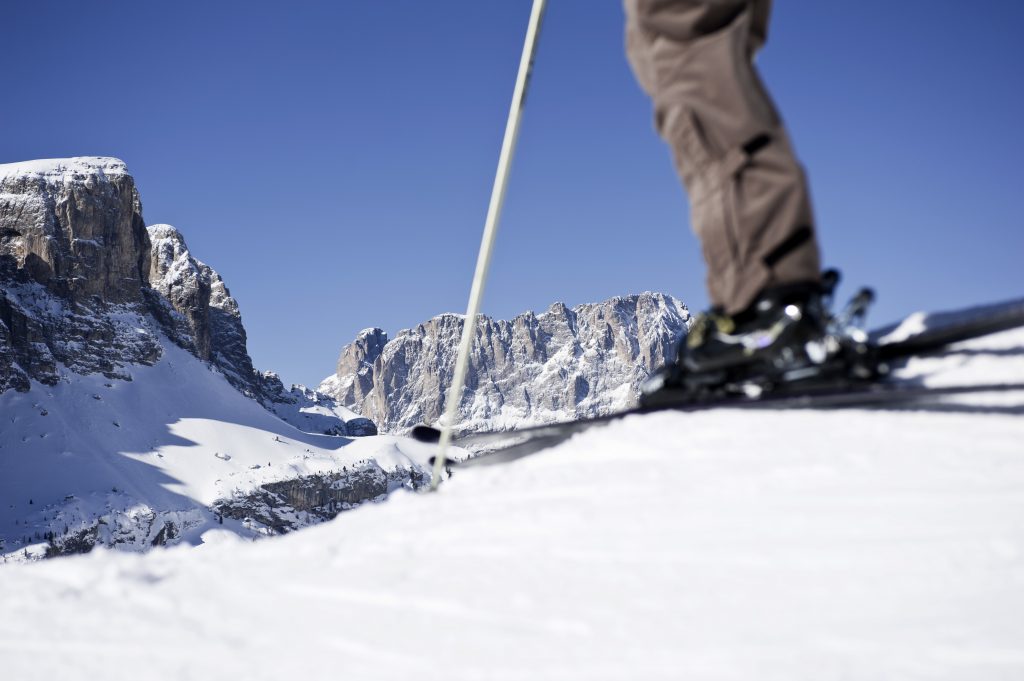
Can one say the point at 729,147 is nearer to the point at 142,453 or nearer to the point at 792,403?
the point at 792,403

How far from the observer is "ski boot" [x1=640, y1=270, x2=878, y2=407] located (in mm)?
1773

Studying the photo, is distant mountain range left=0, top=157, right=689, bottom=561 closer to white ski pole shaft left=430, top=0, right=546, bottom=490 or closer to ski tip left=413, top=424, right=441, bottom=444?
ski tip left=413, top=424, right=441, bottom=444

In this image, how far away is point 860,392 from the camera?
1688 millimetres

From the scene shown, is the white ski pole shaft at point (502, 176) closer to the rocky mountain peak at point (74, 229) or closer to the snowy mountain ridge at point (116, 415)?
the snowy mountain ridge at point (116, 415)

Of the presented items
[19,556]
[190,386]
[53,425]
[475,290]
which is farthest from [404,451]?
[475,290]

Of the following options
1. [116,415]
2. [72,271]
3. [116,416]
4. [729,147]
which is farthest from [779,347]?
[72,271]

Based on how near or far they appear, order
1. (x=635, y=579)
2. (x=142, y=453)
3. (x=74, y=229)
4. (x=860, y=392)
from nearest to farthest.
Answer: (x=635, y=579), (x=860, y=392), (x=142, y=453), (x=74, y=229)

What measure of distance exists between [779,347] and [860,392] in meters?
0.21

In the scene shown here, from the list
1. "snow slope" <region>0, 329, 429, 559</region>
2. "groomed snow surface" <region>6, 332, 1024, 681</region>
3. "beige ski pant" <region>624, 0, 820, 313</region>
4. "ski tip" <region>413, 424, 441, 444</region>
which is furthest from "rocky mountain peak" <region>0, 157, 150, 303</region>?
"groomed snow surface" <region>6, 332, 1024, 681</region>

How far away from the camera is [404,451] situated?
12900 centimetres

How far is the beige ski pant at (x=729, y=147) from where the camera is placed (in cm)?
192

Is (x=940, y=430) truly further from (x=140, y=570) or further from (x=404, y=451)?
(x=404, y=451)

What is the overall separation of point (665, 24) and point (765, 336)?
858mm

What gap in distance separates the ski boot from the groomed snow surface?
0.15m
